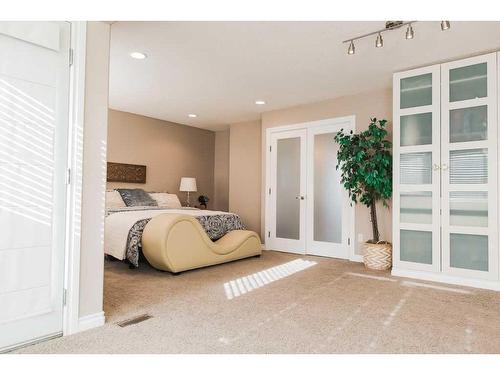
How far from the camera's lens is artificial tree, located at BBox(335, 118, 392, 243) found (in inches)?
160

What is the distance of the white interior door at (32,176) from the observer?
188cm

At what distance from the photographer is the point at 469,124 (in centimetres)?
343

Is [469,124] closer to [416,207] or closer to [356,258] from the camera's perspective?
[416,207]

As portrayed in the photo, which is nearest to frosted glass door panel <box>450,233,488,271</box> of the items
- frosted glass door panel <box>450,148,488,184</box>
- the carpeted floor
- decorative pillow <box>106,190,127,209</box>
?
the carpeted floor

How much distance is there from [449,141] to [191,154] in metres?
4.86

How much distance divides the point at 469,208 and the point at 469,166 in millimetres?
426

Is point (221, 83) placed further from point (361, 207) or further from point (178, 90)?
point (361, 207)

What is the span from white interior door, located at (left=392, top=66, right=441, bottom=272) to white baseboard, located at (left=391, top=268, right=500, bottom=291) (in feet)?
0.18

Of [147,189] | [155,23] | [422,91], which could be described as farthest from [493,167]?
[147,189]

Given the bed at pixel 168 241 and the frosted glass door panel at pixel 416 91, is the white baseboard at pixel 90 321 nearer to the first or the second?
the bed at pixel 168 241

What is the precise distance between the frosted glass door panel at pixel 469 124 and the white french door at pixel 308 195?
1.45 meters

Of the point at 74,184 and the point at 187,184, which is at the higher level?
the point at 187,184

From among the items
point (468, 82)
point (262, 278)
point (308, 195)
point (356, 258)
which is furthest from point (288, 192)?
point (468, 82)

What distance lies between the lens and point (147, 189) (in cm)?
621
